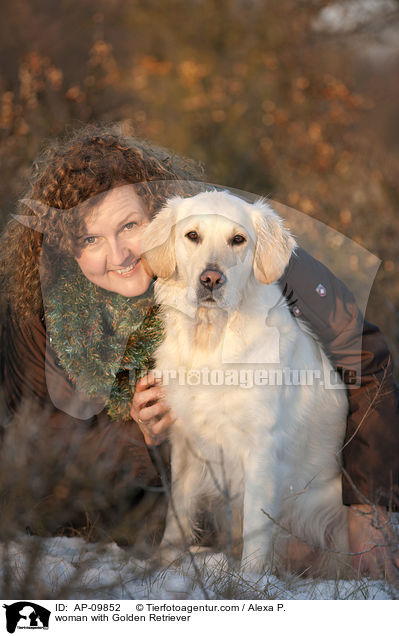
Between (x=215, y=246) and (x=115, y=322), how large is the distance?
1.63 ft

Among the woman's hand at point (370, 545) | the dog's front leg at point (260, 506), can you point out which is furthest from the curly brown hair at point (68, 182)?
the woman's hand at point (370, 545)

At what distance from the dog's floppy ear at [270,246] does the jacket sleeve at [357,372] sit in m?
0.09

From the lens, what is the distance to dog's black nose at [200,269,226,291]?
2.35 m

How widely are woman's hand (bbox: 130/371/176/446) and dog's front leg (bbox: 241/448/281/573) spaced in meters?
0.38

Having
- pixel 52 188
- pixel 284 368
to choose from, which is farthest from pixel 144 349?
pixel 52 188

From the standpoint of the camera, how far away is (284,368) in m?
2.51

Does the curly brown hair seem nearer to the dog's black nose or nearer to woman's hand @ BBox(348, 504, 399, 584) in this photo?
the dog's black nose

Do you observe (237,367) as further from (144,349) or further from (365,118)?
(365,118)

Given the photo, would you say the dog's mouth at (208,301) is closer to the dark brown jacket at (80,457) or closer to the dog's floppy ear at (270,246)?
the dog's floppy ear at (270,246)
